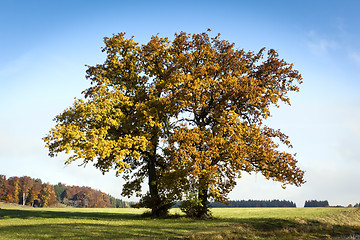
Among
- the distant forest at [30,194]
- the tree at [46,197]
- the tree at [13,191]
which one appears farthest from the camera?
the tree at [46,197]

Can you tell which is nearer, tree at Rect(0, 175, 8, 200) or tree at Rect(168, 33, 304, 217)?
tree at Rect(168, 33, 304, 217)

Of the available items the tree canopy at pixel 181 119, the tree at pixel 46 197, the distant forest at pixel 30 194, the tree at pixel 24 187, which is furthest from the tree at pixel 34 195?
the tree canopy at pixel 181 119

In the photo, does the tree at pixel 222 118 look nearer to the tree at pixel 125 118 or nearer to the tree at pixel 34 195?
the tree at pixel 125 118

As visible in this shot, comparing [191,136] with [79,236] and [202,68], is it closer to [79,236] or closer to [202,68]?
[202,68]

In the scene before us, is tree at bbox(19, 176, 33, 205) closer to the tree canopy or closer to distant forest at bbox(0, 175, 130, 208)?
distant forest at bbox(0, 175, 130, 208)

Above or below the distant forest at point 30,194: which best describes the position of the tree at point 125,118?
above

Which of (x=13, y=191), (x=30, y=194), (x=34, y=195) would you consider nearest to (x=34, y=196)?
(x=34, y=195)

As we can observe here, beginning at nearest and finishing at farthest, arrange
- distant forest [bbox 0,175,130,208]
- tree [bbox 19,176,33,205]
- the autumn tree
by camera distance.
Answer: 1. distant forest [bbox 0,175,130,208]
2. tree [bbox 19,176,33,205]
3. the autumn tree

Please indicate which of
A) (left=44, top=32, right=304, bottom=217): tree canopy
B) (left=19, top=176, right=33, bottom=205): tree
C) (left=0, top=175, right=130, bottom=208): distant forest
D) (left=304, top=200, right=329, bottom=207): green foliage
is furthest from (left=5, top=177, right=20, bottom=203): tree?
(left=304, top=200, right=329, bottom=207): green foliage

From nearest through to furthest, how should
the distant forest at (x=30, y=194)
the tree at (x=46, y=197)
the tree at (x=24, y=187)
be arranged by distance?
the distant forest at (x=30, y=194) < the tree at (x=24, y=187) < the tree at (x=46, y=197)

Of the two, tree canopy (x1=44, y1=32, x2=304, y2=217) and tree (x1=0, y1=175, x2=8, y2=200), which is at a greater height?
tree canopy (x1=44, y1=32, x2=304, y2=217)

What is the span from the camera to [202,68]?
30.0 m

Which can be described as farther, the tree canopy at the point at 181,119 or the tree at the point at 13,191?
the tree at the point at 13,191

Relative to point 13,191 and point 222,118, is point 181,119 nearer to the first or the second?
point 222,118
